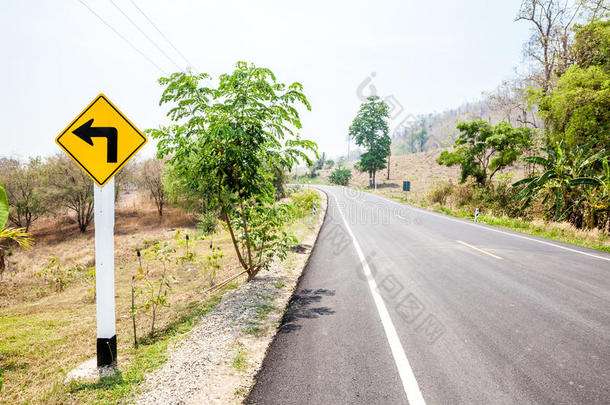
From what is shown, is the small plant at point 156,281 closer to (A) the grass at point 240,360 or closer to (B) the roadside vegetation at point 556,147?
(A) the grass at point 240,360

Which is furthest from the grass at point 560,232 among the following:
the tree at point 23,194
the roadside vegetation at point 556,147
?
the tree at point 23,194

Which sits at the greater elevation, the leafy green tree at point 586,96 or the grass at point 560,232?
the leafy green tree at point 586,96

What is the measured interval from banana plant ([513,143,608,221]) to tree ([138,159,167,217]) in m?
35.5

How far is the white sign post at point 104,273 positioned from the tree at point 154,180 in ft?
114

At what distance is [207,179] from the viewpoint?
5.72m

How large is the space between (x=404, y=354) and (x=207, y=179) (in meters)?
4.50

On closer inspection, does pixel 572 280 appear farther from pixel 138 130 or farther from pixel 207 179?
pixel 138 130

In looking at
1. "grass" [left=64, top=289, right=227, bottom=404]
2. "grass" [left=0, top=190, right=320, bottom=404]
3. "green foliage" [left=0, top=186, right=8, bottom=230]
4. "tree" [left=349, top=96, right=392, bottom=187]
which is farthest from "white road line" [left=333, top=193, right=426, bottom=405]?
"tree" [left=349, top=96, right=392, bottom=187]

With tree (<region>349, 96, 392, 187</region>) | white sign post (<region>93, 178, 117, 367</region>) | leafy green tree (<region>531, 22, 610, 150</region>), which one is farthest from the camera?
tree (<region>349, 96, 392, 187</region>)

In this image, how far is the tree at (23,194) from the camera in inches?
1021

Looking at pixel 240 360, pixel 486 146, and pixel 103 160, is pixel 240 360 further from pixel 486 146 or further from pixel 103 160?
pixel 486 146

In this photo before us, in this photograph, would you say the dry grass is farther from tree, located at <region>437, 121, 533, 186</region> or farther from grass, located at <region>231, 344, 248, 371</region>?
tree, located at <region>437, 121, 533, 186</region>

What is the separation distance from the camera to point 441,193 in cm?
2428

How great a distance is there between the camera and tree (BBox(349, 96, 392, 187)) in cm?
5328
